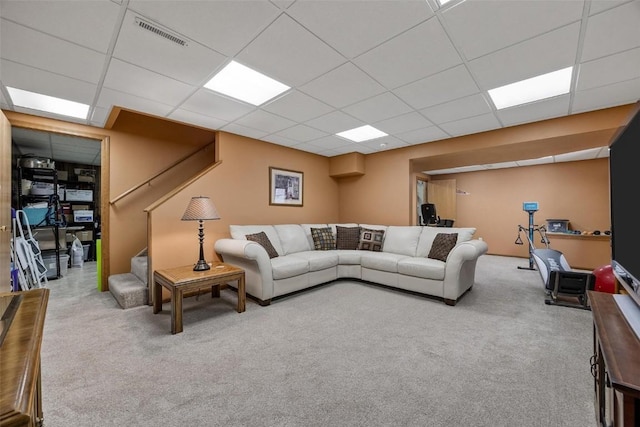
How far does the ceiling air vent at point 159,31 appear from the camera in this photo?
1.80 m

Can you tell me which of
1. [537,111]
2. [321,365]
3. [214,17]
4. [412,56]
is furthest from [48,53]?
[537,111]

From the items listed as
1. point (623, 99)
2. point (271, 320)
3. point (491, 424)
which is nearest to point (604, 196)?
point (623, 99)

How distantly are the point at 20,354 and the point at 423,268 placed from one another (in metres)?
3.48

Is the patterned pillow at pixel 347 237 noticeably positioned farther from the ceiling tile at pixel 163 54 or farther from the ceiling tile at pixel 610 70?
the ceiling tile at pixel 610 70

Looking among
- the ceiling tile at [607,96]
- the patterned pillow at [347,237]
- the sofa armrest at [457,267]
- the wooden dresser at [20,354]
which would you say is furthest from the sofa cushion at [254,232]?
the ceiling tile at [607,96]

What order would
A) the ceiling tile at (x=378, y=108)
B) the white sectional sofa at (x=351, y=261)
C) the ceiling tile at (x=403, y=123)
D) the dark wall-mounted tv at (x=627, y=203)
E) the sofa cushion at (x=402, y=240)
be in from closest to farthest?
the dark wall-mounted tv at (x=627, y=203), the ceiling tile at (x=378, y=108), the white sectional sofa at (x=351, y=261), the ceiling tile at (x=403, y=123), the sofa cushion at (x=402, y=240)

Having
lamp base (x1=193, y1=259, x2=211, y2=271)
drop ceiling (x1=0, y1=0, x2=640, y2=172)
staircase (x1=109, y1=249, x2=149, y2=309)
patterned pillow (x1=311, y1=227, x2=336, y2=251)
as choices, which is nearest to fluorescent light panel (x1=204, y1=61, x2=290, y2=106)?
drop ceiling (x1=0, y1=0, x2=640, y2=172)

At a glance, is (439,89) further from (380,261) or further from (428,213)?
(428,213)

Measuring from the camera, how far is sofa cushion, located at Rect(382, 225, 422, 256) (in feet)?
14.0

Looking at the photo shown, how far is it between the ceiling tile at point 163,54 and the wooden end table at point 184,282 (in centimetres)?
198

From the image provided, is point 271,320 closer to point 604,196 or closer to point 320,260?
point 320,260

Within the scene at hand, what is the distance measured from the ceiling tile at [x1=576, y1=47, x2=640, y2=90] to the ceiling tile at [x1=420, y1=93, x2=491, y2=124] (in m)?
0.81

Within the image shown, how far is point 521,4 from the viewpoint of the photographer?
1639mm

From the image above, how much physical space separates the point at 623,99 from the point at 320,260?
158 inches
